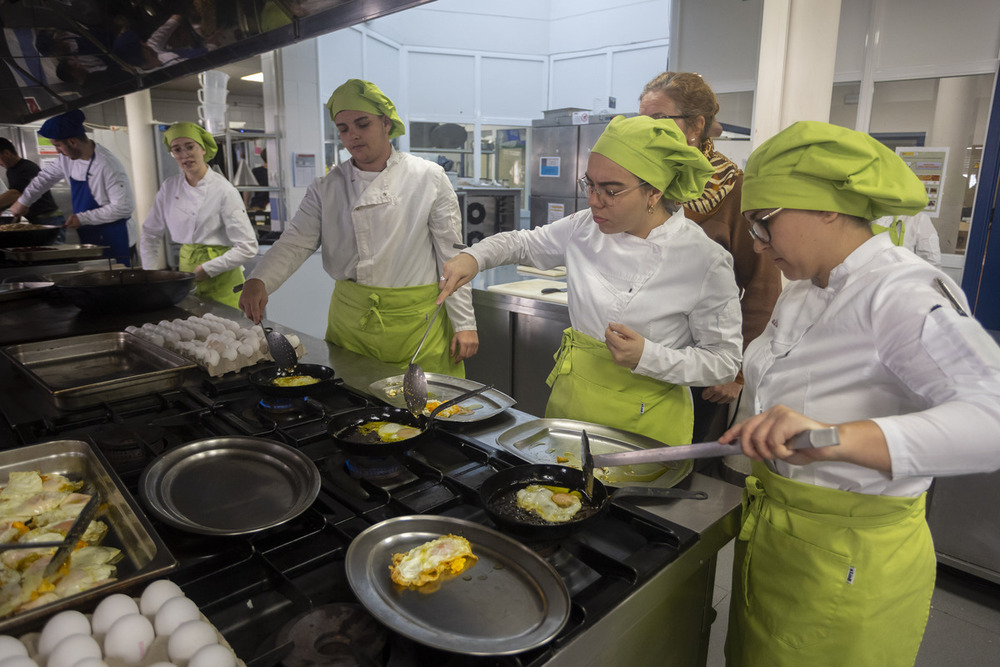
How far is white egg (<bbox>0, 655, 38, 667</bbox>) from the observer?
2.11 feet

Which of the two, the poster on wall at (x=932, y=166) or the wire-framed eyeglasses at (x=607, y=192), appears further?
the poster on wall at (x=932, y=166)

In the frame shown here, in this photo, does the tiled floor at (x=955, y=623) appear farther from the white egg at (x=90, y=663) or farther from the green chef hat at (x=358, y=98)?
the green chef hat at (x=358, y=98)

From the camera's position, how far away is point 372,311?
2.29 m

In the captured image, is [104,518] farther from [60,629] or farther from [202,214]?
[202,214]

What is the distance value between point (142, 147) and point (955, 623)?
7063mm

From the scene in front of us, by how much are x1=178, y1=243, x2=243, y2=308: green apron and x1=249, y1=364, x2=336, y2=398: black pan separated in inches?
76.1

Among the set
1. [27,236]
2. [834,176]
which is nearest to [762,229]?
[834,176]

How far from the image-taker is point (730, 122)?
5.16m

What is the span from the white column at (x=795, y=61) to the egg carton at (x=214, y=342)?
82.1 inches

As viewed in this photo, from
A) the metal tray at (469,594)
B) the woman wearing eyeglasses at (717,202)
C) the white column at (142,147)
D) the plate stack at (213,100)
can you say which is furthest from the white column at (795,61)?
the white column at (142,147)

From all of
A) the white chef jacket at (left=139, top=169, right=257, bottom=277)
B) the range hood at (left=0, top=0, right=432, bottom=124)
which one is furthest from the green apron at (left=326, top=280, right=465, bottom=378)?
the white chef jacket at (left=139, top=169, right=257, bottom=277)

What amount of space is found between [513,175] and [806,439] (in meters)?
Answer: 8.46

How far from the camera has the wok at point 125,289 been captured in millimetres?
2256

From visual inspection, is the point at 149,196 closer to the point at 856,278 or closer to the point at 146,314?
the point at 146,314
